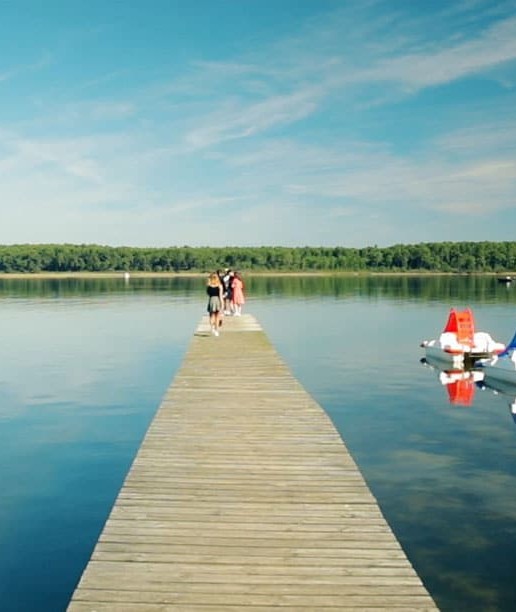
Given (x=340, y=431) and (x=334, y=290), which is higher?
(x=334, y=290)

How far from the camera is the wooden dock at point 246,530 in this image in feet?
19.7

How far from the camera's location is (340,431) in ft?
54.7

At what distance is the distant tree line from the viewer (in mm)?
176250

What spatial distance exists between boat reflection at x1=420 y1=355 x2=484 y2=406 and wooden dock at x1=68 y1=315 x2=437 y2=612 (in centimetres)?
939

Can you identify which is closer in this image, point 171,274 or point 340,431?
point 340,431

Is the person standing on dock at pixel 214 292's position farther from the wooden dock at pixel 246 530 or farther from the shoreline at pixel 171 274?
the shoreline at pixel 171 274

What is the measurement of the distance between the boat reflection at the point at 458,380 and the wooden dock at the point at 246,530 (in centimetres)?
939

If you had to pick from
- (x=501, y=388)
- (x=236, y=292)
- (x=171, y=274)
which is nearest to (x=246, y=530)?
(x=501, y=388)

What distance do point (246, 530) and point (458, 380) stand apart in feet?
59.8

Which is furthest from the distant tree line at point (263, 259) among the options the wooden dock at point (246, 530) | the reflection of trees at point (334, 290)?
the wooden dock at point (246, 530)

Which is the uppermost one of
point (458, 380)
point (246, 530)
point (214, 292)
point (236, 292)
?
point (214, 292)

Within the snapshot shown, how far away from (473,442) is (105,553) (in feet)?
35.1

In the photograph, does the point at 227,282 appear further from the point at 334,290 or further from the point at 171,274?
the point at 171,274

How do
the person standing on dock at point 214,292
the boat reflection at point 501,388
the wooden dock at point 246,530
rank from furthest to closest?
the person standing on dock at point 214,292 < the boat reflection at point 501,388 < the wooden dock at point 246,530
